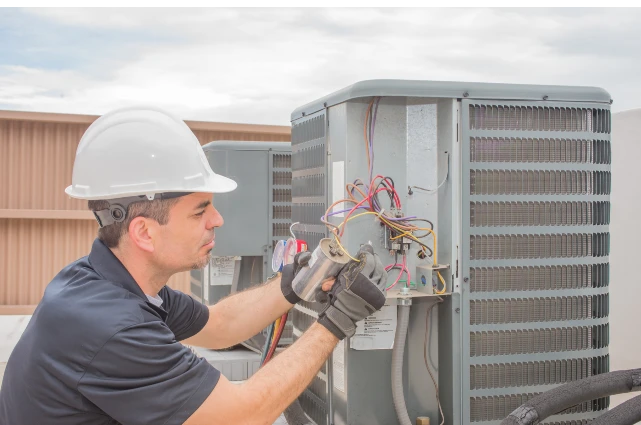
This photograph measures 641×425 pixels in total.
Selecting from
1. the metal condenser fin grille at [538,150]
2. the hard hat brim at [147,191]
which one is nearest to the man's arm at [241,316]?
the hard hat brim at [147,191]

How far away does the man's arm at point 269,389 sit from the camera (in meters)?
1.62

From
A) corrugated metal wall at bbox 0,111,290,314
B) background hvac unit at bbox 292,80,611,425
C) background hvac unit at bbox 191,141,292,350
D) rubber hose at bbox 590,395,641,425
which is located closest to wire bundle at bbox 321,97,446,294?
background hvac unit at bbox 292,80,611,425

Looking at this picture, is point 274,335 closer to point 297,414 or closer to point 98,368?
point 297,414

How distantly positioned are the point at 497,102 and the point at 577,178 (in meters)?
0.41

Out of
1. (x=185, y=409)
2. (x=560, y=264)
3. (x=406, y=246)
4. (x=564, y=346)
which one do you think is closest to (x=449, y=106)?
(x=406, y=246)

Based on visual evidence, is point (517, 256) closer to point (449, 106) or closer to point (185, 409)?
point (449, 106)

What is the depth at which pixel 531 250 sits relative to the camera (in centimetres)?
233

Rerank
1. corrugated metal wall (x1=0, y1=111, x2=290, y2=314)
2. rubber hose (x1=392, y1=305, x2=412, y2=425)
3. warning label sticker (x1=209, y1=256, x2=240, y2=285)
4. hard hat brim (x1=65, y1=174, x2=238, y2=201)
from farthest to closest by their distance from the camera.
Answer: corrugated metal wall (x1=0, y1=111, x2=290, y2=314), warning label sticker (x1=209, y1=256, x2=240, y2=285), rubber hose (x1=392, y1=305, x2=412, y2=425), hard hat brim (x1=65, y1=174, x2=238, y2=201)

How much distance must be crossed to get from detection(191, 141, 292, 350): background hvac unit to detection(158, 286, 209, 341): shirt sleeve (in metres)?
1.23

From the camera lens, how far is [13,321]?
688cm

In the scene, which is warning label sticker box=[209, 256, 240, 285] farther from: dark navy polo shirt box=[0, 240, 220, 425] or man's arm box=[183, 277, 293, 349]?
dark navy polo shirt box=[0, 240, 220, 425]

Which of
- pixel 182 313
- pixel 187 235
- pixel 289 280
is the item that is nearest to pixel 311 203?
pixel 289 280

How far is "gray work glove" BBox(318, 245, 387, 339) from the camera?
1948 millimetres

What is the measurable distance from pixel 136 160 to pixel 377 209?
85 cm
